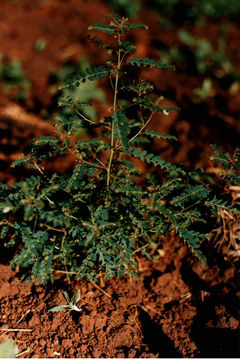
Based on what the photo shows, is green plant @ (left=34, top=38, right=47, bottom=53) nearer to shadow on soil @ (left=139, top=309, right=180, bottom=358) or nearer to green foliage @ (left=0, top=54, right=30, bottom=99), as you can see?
green foliage @ (left=0, top=54, right=30, bottom=99)

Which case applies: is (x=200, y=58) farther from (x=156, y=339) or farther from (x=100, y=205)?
(x=156, y=339)

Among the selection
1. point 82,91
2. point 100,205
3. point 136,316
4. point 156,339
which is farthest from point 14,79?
point 156,339

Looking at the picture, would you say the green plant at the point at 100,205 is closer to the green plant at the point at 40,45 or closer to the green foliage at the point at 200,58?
the green foliage at the point at 200,58

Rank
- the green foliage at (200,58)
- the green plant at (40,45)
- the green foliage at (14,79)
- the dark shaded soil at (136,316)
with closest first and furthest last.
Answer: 1. the dark shaded soil at (136,316)
2. the green foliage at (14,79)
3. the green foliage at (200,58)
4. the green plant at (40,45)

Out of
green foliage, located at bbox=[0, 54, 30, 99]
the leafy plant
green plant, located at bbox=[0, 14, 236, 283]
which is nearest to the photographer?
green plant, located at bbox=[0, 14, 236, 283]

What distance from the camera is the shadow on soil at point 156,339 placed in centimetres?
195

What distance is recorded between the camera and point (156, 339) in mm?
2027

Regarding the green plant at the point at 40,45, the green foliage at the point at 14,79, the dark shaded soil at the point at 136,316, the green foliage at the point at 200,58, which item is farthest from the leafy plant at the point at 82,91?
the dark shaded soil at the point at 136,316

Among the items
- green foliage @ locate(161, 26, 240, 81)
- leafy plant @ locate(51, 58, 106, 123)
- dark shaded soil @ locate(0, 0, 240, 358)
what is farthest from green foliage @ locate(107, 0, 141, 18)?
dark shaded soil @ locate(0, 0, 240, 358)

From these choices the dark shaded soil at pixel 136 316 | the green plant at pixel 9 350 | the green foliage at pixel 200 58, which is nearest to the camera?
the green plant at pixel 9 350

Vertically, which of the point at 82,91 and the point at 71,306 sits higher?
the point at 82,91

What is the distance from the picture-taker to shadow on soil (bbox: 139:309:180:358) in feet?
6.40

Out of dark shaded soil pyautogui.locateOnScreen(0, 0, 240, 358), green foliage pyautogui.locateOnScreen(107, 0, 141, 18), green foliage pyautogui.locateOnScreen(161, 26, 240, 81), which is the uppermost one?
green foliage pyautogui.locateOnScreen(107, 0, 141, 18)

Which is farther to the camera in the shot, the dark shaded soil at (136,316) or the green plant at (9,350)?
the dark shaded soil at (136,316)
